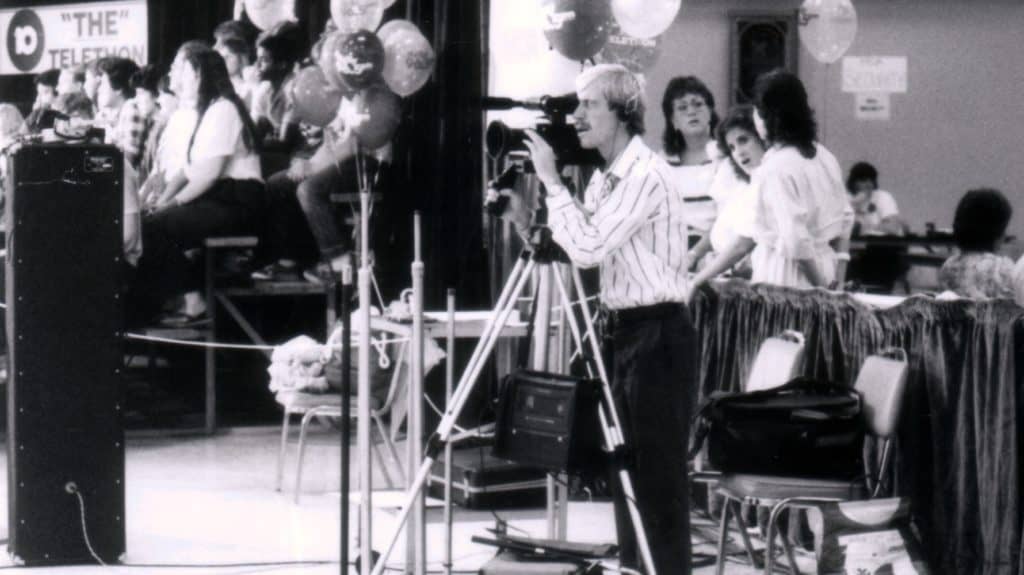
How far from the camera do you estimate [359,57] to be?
246 inches

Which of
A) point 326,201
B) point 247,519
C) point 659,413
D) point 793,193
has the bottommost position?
point 247,519

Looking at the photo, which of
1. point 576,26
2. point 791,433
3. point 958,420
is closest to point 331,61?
point 576,26

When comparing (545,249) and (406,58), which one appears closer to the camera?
(545,249)

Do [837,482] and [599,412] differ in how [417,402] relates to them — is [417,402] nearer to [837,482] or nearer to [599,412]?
[599,412]

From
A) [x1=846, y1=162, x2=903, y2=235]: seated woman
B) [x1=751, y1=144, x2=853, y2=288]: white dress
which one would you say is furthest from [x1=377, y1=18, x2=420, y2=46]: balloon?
[x1=846, y1=162, x2=903, y2=235]: seated woman

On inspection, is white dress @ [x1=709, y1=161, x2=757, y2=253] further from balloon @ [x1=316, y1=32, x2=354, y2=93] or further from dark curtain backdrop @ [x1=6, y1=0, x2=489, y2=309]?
balloon @ [x1=316, y1=32, x2=354, y2=93]

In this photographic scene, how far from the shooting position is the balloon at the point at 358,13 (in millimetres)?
6637

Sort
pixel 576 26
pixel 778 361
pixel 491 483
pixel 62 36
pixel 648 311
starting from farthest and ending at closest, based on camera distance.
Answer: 1. pixel 62 36
2. pixel 576 26
3. pixel 491 483
4. pixel 778 361
5. pixel 648 311

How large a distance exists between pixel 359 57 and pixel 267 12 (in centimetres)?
166

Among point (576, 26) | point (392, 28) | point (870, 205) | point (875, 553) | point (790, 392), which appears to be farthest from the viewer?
point (870, 205)

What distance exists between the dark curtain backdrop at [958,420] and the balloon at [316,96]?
7.86 ft

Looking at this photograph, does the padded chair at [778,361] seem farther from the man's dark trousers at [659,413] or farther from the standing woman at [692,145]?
the standing woman at [692,145]

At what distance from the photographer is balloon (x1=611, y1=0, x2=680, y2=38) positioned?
20.9ft

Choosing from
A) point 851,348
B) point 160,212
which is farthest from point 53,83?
Result: point 851,348
